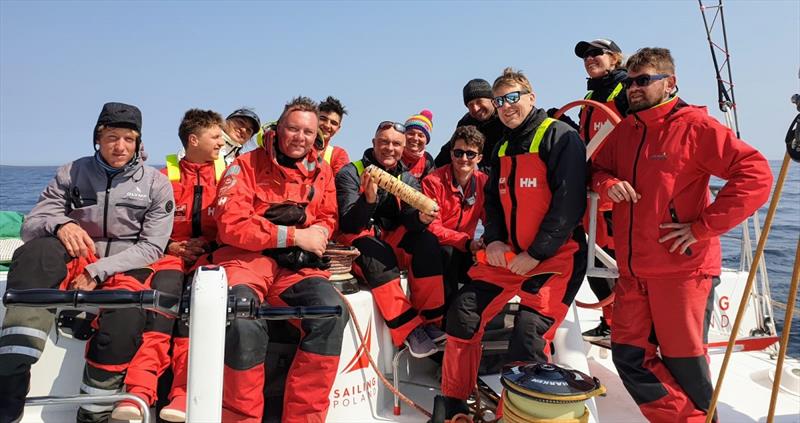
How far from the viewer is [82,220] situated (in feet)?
10.1

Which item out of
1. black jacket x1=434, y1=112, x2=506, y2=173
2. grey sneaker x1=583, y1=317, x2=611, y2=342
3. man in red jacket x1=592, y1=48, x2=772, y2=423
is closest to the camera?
man in red jacket x1=592, y1=48, x2=772, y2=423

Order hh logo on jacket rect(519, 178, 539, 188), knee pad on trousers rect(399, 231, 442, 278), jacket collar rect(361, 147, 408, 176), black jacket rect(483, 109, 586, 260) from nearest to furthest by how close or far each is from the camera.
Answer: black jacket rect(483, 109, 586, 260), hh logo on jacket rect(519, 178, 539, 188), knee pad on trousers rect(399, 231, 442, 278), jacket collar rect(361, 147, 408, 176)

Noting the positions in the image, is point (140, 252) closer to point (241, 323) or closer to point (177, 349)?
point (177, 349)

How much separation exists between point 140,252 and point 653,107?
2840 mm

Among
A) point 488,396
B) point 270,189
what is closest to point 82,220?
point 270,189

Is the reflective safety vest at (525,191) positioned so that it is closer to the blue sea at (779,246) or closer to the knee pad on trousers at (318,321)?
the knee pad on trousers at (318,321)

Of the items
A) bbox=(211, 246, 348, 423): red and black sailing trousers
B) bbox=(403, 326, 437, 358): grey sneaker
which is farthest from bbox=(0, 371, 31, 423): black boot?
bbox=(403, 326, 437, 358): grey sneaker

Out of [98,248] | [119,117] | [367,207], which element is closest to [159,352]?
[98,248]

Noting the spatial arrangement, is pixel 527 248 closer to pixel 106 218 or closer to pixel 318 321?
pixel 318 321

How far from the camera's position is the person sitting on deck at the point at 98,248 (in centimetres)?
258

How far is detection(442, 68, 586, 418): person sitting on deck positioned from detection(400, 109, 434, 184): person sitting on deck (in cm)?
129

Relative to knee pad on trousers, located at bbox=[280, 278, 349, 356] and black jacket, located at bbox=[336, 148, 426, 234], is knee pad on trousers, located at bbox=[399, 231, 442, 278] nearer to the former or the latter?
black jacket, located at bbox=[336, 148, 426, 234]

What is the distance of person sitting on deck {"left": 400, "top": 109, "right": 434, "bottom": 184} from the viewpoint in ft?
14.7

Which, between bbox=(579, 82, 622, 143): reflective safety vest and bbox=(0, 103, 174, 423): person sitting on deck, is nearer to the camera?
bbox=(0, 103, 174, 423): person sitting on deck
